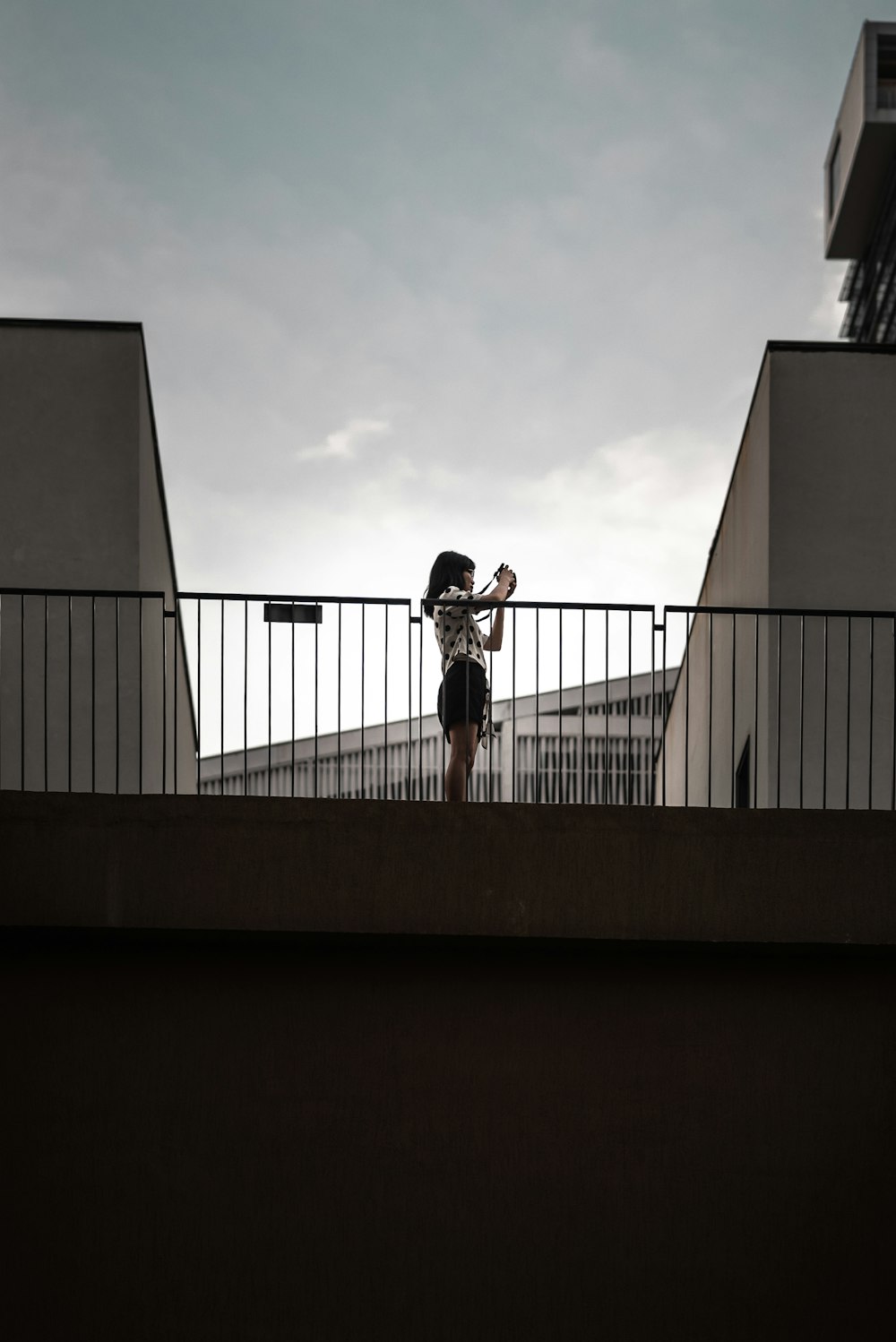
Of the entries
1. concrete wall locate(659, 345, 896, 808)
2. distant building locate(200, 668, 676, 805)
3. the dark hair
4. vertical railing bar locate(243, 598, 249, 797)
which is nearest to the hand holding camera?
the dark hair

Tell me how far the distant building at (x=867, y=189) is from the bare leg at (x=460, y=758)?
102ft

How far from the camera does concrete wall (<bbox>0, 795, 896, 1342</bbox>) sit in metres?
6.84

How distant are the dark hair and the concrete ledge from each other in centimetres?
157

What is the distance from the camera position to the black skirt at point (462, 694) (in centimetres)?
791

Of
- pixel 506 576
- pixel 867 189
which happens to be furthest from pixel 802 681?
pixel 867 189

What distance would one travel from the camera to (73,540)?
9.20 meters

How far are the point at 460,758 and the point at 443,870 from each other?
0.96 meters

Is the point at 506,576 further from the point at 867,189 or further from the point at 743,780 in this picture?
the point at 867,189

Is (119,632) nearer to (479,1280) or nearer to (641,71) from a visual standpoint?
(479,1280)

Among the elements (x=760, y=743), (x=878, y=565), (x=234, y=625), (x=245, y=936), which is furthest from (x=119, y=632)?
(x=878, y=565)

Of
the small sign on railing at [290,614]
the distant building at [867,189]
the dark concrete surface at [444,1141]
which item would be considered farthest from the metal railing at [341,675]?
the distant building at [867,189]

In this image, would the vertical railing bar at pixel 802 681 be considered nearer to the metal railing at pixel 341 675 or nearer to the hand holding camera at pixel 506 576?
the metal railing at pixel 341 675

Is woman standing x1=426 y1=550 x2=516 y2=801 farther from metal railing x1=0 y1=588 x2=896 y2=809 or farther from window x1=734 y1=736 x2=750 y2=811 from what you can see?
window x1=734 y1=736 x2=750 y2=811

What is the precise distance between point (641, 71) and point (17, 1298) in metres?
14.8
